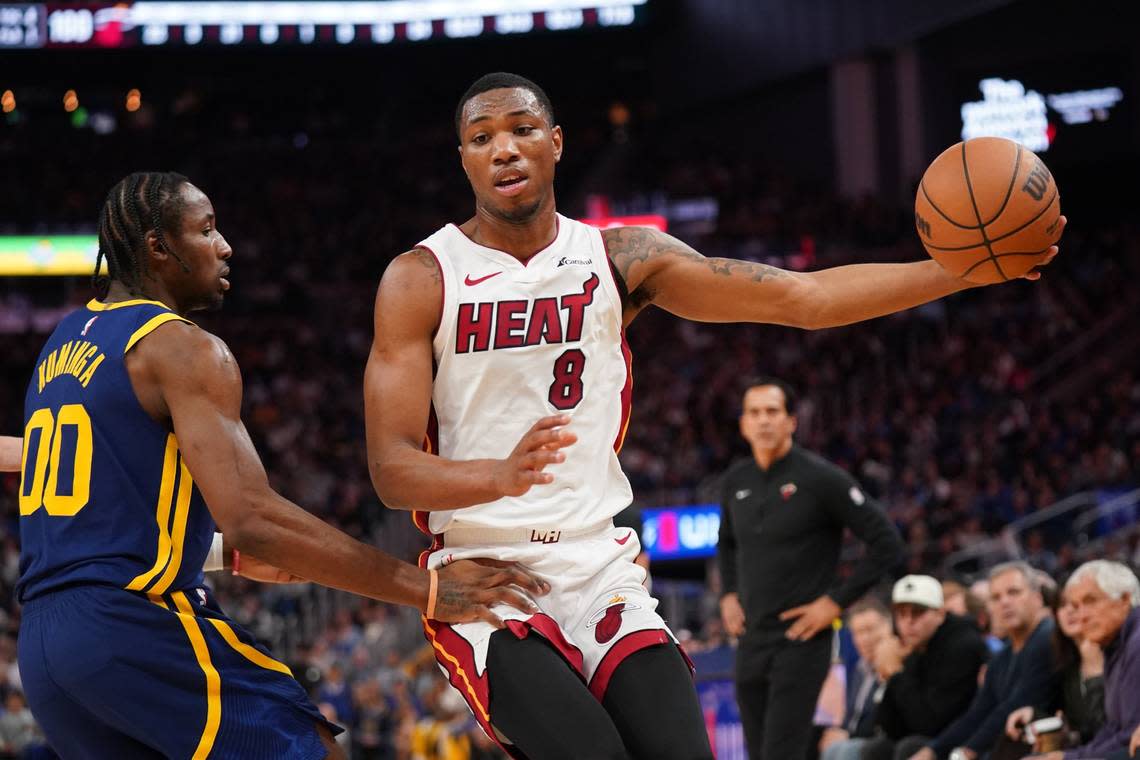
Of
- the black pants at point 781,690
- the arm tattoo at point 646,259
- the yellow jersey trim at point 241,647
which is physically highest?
the arm tattoo at point 646,259

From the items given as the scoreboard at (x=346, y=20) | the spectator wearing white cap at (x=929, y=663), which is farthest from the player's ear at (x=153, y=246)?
the scoreboard at (x=346, y=20)

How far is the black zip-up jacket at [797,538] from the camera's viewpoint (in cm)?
727

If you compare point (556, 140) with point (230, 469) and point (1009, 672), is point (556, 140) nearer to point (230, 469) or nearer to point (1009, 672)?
point (230, 469)

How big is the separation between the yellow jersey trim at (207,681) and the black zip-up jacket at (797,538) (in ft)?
13.6

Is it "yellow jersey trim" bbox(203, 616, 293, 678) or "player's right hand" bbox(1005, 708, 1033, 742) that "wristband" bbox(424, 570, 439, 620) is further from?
"player's right hand" bbox(1005, 708, 1033, 742)

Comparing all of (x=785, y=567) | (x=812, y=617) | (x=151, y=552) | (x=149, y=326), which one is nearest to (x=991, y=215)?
(x=149, y=326)

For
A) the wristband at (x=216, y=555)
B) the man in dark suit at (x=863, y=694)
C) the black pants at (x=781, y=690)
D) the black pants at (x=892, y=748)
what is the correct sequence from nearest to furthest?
the wristband at (x=216, y=555)
the black pants at (x=781, y=690)
the black pants at (x=892, y=748)
the man in dark suit at (x=863, y=694)

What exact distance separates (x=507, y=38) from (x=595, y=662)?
95.6 feet

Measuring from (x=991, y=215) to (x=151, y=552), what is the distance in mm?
2379

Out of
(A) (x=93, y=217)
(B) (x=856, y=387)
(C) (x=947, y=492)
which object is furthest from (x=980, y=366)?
(A) (x=93, y=217)

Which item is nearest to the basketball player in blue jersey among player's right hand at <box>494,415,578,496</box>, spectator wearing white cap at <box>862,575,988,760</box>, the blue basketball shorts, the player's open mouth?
the blue basketball shorts

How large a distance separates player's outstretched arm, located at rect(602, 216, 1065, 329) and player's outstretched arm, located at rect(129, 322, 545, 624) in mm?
1201

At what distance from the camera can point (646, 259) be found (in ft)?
14.1

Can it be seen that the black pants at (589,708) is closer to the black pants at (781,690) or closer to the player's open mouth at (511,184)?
the player's open mouth at (511,184)
